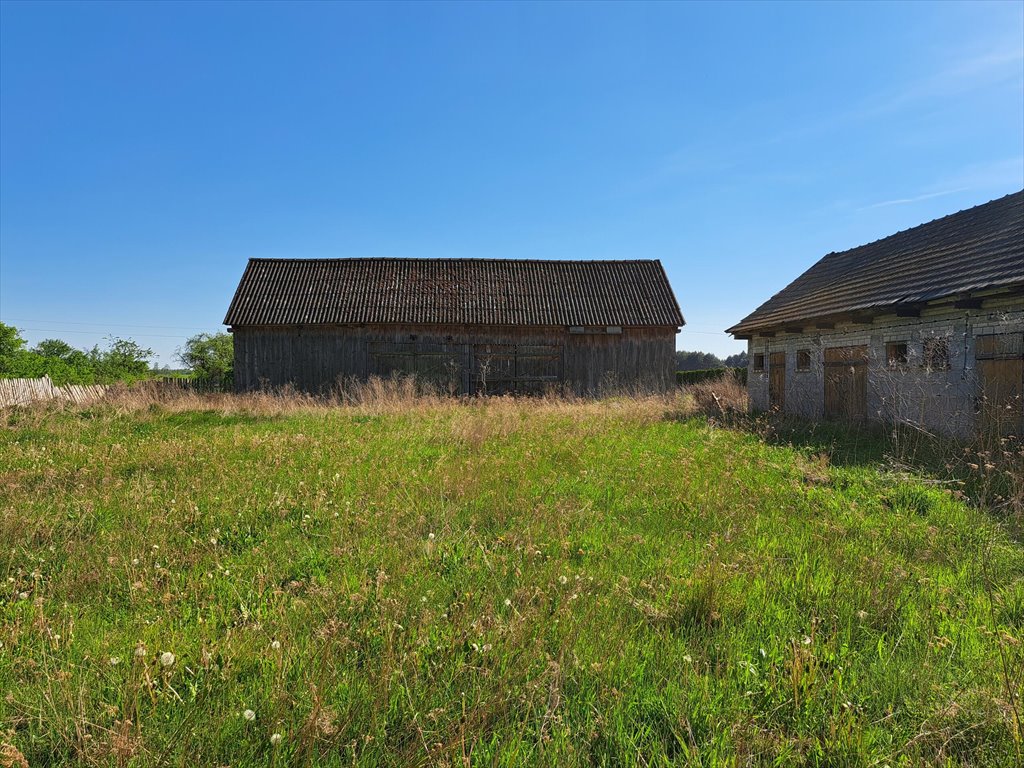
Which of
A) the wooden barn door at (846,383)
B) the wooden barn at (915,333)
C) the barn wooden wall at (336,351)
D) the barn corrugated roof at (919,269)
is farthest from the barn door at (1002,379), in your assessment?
the barn wooden wall at (336,351)

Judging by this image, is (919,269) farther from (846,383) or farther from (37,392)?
(37,392)

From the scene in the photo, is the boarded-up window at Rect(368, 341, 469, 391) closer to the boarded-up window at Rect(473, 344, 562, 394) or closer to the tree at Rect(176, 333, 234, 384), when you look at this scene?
the boarded-up window at Rect(473, 344, 562, 394)

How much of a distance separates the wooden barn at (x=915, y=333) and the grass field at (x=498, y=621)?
12.5ft

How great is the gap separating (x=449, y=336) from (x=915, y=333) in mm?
13763

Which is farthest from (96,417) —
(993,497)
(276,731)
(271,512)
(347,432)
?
(993,497)

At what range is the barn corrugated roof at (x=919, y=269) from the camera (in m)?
9.16

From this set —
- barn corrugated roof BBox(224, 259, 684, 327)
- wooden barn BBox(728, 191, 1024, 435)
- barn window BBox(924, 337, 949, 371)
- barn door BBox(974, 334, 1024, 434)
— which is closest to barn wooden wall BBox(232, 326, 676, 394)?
barn corrugated roof BBox(224, 259, 684, 327)

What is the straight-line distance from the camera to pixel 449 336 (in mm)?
18734

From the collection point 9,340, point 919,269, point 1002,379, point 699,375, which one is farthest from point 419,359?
point 9,340

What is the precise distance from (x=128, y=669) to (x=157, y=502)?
276cm

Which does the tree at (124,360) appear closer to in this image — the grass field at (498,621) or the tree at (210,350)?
the tree at (210,350)

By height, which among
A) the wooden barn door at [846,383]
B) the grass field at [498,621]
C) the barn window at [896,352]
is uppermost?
the barn window at [896,352]

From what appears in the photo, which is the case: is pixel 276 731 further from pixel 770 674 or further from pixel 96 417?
pixel 96 417

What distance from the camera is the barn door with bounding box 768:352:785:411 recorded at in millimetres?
14258
